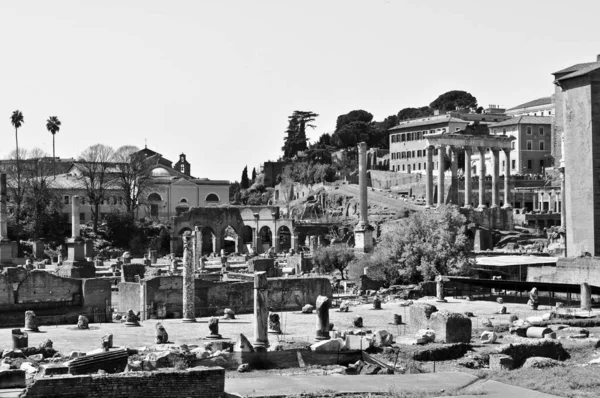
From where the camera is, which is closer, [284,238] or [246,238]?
[246,238]

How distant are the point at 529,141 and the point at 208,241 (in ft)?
138

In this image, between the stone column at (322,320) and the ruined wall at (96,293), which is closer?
the stone column at (322,320)

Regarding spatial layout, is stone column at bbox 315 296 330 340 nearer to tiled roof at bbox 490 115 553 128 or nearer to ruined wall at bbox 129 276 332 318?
ruined wall at bbox 129 276 332 318

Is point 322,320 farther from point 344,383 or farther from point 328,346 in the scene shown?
point 344,383

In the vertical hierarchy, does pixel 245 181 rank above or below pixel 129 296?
above

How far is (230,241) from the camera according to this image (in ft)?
313

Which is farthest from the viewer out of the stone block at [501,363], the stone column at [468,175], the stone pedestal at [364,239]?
the stone column at [468,175]

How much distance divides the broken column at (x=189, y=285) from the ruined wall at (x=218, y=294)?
2.11 m

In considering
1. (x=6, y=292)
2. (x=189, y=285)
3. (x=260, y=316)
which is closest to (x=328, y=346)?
(x=260, y=316)

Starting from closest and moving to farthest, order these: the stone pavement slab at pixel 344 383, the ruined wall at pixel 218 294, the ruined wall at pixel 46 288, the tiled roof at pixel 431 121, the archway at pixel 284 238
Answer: the stone pavement slab at pixel 344 383 → the ruined wall at pixel 218 294 → the ruined wall at pixel 46 288 → the archway at pixel 284 238 → the tiled roof at pixel 431 121

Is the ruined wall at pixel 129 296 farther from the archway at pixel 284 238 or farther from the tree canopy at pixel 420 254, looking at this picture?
the archway at pixel 284 238

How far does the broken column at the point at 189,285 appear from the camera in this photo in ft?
118

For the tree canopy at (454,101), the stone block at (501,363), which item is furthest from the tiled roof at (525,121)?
the stone block at (501,363)

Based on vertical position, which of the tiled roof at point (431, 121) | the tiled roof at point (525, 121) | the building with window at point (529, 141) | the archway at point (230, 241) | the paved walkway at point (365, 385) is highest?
the tiled roof at point (431, 121)
